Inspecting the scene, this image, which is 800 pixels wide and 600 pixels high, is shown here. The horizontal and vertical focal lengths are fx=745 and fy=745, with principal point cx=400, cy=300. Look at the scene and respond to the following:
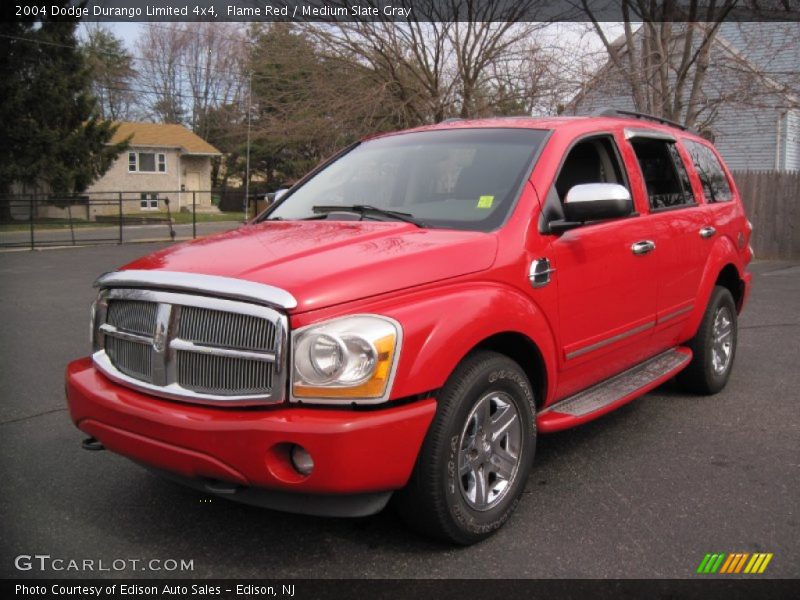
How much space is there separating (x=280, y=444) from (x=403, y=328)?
64 cm

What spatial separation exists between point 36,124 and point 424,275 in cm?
3311

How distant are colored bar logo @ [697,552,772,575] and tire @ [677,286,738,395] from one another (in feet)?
7.85

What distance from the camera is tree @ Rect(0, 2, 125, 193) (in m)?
29.3

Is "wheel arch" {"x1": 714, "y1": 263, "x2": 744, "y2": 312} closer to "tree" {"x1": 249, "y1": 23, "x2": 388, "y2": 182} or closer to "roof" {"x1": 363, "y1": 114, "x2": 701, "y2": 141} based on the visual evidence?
"roof" {"x1": 363, "y1": 114, "x2": 701, "y2": 141}

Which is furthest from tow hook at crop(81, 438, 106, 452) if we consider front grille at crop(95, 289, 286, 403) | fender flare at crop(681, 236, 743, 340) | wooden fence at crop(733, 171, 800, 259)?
wooden fence at crop(733, 171, 800, 259)

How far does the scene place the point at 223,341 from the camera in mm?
2916

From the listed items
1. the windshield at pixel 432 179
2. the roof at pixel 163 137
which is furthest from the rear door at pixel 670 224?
the roof at pixel 163 137

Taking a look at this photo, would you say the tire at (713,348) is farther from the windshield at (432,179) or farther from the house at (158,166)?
the house at (158,166)

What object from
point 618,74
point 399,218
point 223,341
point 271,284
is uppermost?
point 618,74

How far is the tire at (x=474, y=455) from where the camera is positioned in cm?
302

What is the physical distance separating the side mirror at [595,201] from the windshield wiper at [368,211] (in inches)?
30.6

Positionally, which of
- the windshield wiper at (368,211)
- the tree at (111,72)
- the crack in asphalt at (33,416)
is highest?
the tree at (111,72)

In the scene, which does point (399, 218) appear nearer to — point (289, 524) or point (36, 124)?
point (289, 524)
